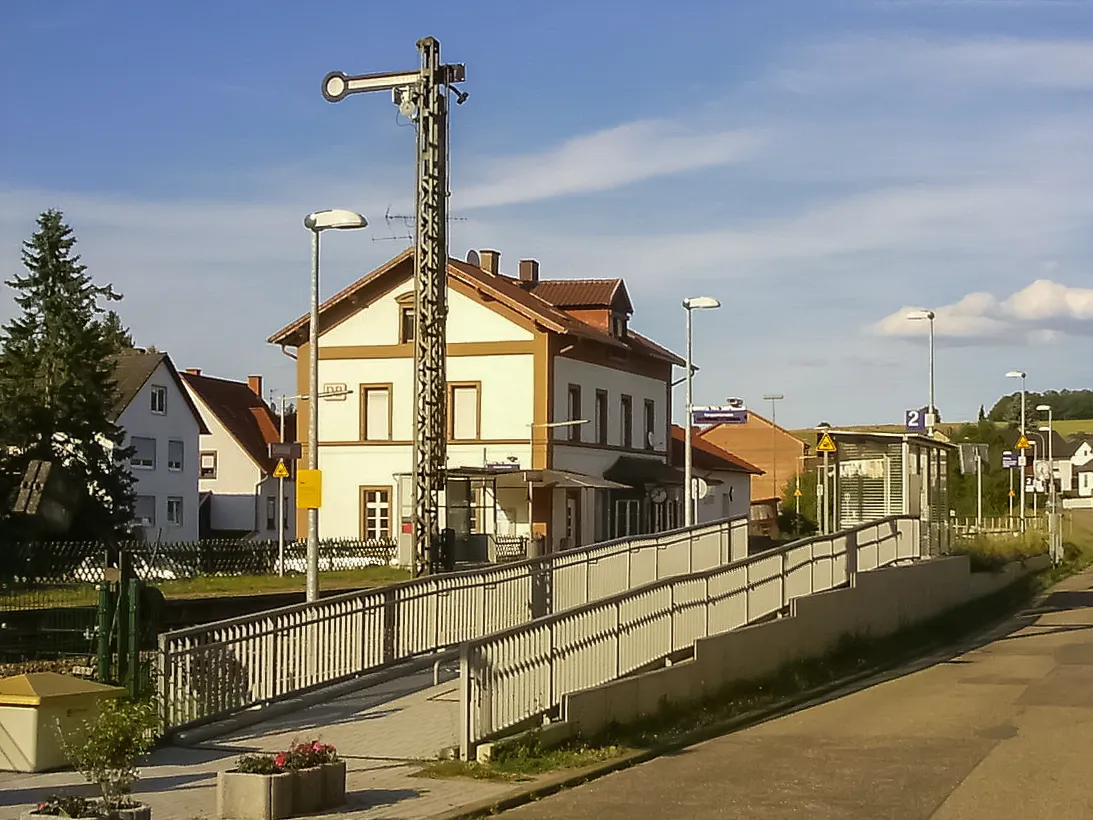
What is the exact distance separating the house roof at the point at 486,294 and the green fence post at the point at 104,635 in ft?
109

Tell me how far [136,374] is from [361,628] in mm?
50410

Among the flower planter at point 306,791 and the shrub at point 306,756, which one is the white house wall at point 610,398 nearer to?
the shrub at point 306,756

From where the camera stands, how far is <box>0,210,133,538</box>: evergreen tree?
4400 centimetres

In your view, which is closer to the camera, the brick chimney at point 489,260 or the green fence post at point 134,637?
the green fence post at point 134,637

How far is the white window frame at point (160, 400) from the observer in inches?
2525

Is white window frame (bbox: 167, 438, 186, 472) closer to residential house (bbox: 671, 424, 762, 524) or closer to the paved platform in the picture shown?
residential house (bbox: 671, 424, 762, 524)

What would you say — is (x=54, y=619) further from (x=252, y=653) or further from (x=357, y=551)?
(x=357, y=551)

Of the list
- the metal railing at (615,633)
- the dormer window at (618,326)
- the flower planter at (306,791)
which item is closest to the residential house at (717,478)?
the dormer window at (618,326)

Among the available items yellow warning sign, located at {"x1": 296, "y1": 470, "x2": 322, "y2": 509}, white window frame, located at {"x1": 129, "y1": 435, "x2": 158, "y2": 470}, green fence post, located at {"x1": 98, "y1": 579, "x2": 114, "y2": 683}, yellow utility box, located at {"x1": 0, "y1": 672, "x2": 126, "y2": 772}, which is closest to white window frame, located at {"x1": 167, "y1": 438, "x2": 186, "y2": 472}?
white window frame, located at {"x1": 129, "y1": 435, "x2": 158, "y2": 470}

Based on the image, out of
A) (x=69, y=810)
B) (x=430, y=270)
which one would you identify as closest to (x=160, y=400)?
(x=430, y=270)

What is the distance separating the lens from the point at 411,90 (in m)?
20.6

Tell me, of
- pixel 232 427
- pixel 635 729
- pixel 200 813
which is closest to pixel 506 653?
pixel 635 729

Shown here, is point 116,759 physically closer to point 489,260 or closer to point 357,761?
point 357,761

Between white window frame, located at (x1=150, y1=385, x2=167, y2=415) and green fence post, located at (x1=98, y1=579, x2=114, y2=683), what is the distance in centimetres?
5169
